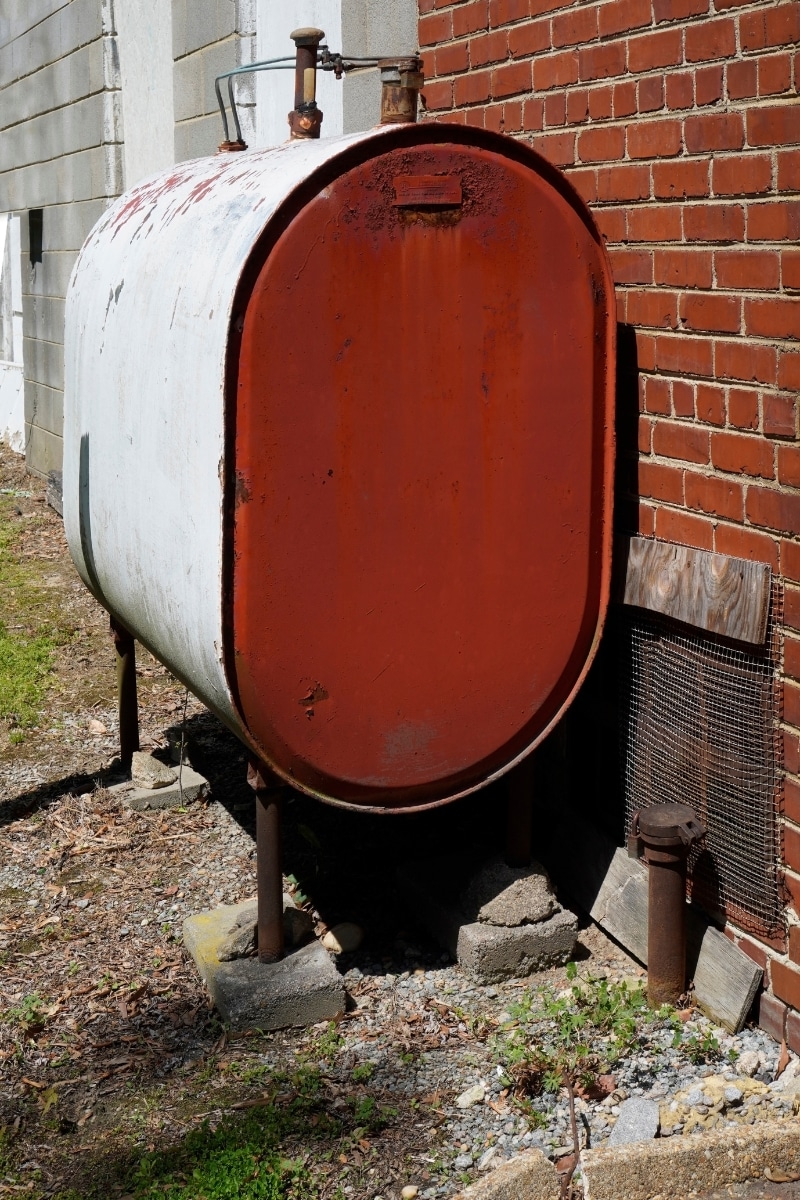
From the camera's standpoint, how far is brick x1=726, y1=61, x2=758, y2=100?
2.91 meters

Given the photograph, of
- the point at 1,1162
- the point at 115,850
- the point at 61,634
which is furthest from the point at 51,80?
the point at 1,1162

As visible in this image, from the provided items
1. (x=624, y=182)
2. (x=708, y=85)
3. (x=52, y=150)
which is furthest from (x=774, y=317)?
(x=52, y=150)

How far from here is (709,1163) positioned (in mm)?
2580

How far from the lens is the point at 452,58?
4.11 meters

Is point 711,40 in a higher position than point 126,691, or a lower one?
higher

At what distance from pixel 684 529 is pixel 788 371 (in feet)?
1.87

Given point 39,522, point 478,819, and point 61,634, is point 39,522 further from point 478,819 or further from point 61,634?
point 478,819

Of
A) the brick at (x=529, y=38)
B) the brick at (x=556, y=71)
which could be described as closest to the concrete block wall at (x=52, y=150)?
the brick at (x=529, y=38)

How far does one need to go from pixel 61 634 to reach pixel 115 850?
281cm

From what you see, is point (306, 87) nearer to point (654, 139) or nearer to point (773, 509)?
point (654, 139)

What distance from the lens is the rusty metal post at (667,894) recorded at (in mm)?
3236

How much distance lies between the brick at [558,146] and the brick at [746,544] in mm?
1145

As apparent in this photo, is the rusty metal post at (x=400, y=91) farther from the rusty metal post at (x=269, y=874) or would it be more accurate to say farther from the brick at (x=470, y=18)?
the rusty metal post at (x=269, y=874)

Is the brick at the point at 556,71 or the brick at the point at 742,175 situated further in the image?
the brick at the point at 556,71
